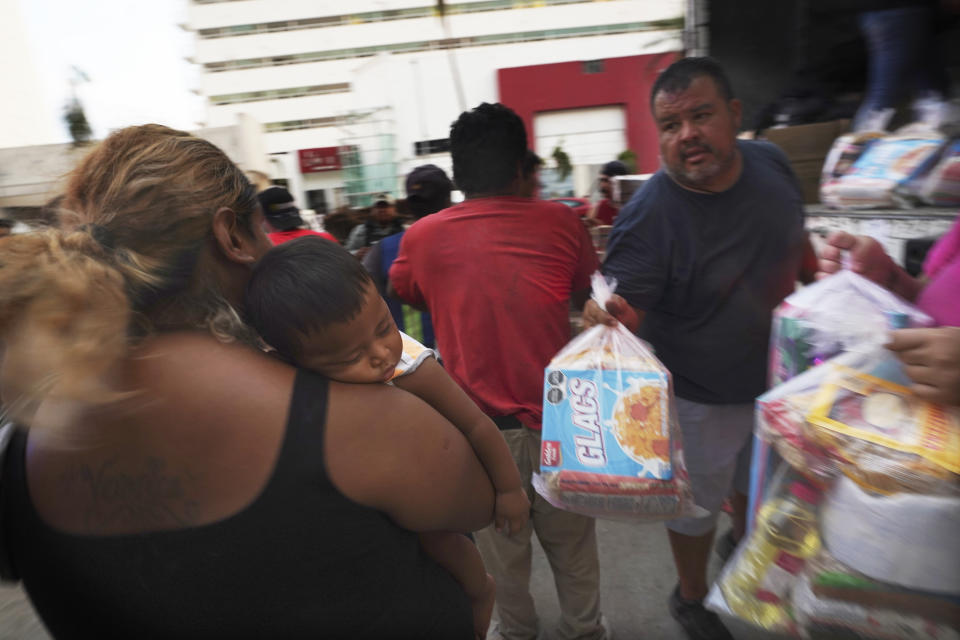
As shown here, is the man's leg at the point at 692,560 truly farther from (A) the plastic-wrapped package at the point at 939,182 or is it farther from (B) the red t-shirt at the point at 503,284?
(A) the plastic-wrapped package at the point at 939,182

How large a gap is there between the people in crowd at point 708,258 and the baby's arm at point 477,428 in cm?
76

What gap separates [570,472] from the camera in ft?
5.79

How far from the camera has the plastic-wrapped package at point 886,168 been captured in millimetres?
2176

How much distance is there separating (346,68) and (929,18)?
4329 cm

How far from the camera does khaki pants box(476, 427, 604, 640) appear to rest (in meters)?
2.32

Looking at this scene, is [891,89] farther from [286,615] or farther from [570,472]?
[286,615]

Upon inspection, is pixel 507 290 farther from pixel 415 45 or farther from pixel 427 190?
pixel 415 45

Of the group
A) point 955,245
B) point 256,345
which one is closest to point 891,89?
point 955,245

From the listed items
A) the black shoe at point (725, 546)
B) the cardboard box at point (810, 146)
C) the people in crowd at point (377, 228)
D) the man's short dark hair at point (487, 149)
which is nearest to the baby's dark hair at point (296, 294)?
the man's short dark hair at point (487, 149)

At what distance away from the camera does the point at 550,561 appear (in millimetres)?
2387

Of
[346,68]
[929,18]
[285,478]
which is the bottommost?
[285,478]

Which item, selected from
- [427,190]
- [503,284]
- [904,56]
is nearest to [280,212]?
[427,190]

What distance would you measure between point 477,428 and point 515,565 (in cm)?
129

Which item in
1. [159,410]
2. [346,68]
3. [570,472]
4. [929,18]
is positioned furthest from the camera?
[346,68]
